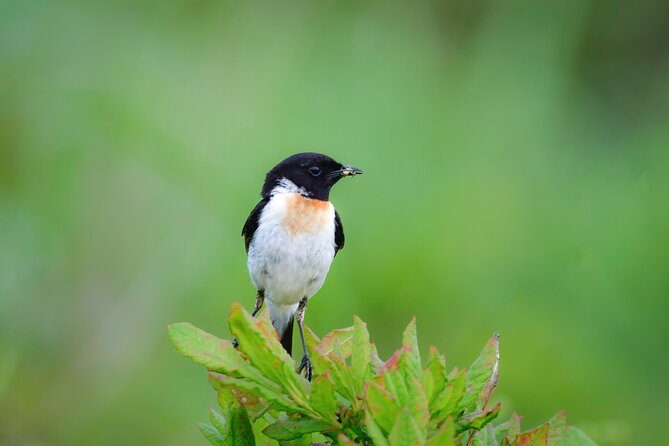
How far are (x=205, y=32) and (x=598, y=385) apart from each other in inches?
115

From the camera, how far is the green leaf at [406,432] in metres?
1.11

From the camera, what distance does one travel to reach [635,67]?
5293mm

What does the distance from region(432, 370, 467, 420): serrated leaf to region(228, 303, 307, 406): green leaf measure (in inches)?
7.0

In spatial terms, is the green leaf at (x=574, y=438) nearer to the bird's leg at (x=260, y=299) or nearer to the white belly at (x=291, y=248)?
the white belly at (x=291, y=248)

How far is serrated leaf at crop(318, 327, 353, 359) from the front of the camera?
1.44 metres

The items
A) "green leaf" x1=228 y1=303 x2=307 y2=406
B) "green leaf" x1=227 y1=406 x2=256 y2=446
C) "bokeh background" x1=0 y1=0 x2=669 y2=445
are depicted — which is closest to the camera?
"green leaf" x1=228 y1=303 x2=307 y2=406

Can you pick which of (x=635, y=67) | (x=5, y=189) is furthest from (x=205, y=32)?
(x=635, y=67)

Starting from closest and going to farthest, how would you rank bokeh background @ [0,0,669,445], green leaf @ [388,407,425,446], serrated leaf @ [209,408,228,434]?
green leaf @ [388,407,425,446], serrated leaf @ [209,408,228,434], bokeh background @ [0,0,669,445]

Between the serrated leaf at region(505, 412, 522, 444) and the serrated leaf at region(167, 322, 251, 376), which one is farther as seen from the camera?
the serrated leaf at region(505, 412, 522, 444)

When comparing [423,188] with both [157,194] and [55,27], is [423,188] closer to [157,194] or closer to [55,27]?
[157,194]

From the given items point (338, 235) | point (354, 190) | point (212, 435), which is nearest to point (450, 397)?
point (212, 435)

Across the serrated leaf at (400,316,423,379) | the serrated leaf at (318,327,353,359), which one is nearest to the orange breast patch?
the serrated leaf at (318,327,353,359)

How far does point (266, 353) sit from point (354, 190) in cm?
330

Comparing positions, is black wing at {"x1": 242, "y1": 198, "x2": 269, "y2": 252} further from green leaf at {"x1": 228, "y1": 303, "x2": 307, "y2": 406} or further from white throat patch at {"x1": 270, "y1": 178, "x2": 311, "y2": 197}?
green leaf at {"x1": 228, "y1": 303, "x2": 307, "y2": 406}
